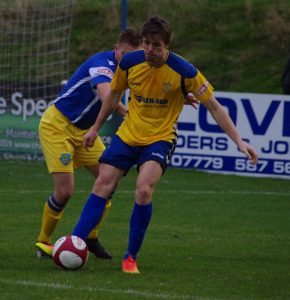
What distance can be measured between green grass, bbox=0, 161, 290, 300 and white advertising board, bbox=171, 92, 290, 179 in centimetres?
36

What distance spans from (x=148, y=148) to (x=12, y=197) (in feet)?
18.6

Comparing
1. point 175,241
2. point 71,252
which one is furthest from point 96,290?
point 175,241

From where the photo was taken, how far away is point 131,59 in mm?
8539

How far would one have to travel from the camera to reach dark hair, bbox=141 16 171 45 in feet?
26.9

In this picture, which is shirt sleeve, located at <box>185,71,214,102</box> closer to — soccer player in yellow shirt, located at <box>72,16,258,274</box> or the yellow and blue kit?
soccer player in yellow shirt, located at <box>72,16,258,274</box>

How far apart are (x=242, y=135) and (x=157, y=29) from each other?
8.94 meters

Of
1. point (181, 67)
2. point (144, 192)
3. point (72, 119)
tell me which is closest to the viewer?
point (144, 192)

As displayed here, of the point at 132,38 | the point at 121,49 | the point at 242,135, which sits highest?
the point at 132,38

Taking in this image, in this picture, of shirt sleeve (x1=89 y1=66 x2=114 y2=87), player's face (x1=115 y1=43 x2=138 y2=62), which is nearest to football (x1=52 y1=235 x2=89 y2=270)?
shirt sleeve (x1=89 y1=66 x2=114 y2=87)

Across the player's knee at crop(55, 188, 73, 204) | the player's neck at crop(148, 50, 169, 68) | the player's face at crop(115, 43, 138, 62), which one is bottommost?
the player's knee at crop(55, 188, 73, 204)

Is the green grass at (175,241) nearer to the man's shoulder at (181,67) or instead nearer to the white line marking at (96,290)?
the white line marking at (96,290)

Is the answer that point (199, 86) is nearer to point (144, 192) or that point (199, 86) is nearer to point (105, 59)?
point (144, 192)

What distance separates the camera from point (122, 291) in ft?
25.3

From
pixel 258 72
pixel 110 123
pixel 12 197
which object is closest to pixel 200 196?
pixel 12 197
